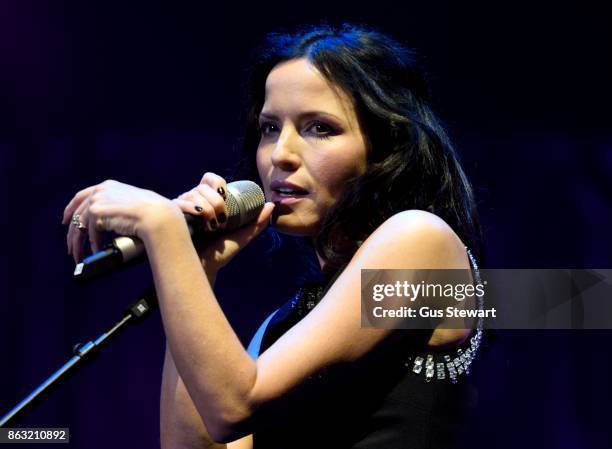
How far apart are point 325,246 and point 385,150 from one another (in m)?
0.22

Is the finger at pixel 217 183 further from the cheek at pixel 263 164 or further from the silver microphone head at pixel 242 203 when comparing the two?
the cheek at pixel 263 164

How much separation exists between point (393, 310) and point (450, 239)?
0.17m

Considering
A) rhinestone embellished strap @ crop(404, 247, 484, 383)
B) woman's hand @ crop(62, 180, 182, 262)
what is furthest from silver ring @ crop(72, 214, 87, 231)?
A: rhinestone embellished strap @ crop(404, 247, 484, 383)

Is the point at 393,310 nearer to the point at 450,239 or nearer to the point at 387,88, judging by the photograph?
the point at 450,239

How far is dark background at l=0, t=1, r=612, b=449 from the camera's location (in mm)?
2510

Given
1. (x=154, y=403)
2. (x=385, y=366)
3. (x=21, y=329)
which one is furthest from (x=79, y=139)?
(x=385, y=366)

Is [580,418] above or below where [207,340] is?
below

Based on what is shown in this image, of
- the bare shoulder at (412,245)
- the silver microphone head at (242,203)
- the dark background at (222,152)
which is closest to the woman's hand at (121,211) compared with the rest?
the silver microphone head at (242,203)

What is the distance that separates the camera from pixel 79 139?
107 inches

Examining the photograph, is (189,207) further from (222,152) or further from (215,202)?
(222,152)

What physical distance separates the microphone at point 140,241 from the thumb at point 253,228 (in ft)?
0.03

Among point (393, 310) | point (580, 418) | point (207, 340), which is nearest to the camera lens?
point (207, 340)

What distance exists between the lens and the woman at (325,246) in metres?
1.16

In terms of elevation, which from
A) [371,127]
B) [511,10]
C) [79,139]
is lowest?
[371,127]
